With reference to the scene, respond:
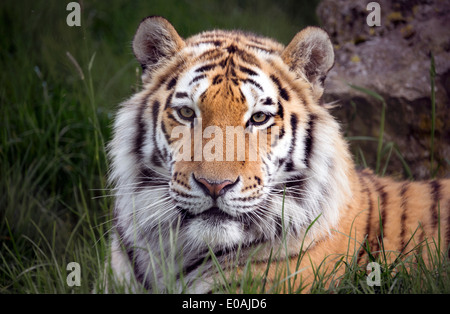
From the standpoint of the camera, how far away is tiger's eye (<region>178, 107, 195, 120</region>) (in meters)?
2.17

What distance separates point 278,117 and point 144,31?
69 cm

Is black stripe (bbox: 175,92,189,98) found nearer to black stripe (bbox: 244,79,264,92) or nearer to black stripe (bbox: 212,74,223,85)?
black stripe (bbox: 212,74,223,85)

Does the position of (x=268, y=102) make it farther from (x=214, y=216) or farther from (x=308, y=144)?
(x=214, y=216)

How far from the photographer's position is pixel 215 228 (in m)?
2.06

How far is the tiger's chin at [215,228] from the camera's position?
2.05m

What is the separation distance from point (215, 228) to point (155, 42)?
882 millimetres

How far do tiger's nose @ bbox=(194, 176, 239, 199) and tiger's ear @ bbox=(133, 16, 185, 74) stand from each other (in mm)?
686

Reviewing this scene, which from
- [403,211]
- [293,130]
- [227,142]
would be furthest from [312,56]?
[403,211]

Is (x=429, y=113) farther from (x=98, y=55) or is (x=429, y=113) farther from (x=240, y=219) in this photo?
(x=98, y=55)

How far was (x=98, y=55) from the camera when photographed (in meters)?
4.69

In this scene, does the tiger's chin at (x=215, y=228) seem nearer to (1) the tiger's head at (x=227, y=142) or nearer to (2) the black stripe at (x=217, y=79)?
(1) the tiger's head at (x=227, y=142)

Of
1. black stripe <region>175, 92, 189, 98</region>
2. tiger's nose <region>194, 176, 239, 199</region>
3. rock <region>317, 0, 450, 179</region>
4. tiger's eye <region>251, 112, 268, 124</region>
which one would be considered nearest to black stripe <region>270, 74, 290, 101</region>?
tiger's eye <region>251, 112, 268, 124</region>
